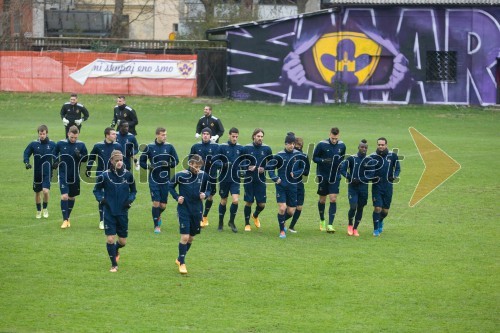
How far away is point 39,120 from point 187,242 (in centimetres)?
3015

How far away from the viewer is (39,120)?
45031 millimetres

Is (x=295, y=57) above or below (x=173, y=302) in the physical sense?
above

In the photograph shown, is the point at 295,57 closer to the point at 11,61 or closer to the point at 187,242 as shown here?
the point at 11,61

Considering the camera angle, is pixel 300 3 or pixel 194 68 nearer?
pixel 194 68

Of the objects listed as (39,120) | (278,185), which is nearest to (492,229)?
(278,185)

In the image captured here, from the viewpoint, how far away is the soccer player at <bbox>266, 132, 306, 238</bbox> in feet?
66.3

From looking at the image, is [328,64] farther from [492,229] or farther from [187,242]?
[187,242]

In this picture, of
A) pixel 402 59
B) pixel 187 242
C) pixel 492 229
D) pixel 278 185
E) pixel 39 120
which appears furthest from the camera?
pixel 402 59

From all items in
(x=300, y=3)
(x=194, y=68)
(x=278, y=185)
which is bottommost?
(x=278, y=185)

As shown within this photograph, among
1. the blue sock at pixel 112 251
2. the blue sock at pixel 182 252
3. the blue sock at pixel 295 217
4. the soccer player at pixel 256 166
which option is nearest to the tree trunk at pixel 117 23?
the soccer player at pixel 256 166

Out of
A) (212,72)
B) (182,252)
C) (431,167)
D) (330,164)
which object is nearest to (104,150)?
(182,252)

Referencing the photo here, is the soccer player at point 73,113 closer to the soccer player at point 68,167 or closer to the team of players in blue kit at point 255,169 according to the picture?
the team of players in blue kit at point 255,169

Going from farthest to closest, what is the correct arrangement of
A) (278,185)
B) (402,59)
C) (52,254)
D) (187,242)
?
(402,59) < (278,185) < (52,254) < (187,242)

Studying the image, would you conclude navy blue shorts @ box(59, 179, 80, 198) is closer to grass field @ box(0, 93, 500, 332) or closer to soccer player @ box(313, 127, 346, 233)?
grass field @ box(0, 93, 500, 332)
